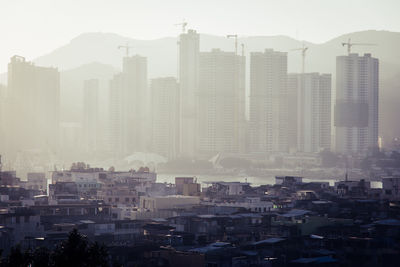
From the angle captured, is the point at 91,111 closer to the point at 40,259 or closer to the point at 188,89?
the point at 188,89

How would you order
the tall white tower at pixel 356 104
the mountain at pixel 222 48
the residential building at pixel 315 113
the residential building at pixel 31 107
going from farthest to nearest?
the mountain at pixel 222 48 < the residential building at pixel 315 113 < the tall white tower at pixel 356 104 < the residential building at pixel 31 107

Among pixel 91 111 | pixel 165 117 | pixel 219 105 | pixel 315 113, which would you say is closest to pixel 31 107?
pixel 165 117

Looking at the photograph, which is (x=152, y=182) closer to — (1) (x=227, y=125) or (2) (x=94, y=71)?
(1) (x=227, y=125)

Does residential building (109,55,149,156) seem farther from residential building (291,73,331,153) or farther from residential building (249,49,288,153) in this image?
residential building (291,73,331,153)

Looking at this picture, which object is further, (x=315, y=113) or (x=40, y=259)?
(x=315, y=113)

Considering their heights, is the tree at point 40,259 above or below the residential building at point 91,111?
below

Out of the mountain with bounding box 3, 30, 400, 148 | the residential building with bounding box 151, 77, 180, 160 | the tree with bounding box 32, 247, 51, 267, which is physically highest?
the mountain with bounding box 3, 30, 400, 148

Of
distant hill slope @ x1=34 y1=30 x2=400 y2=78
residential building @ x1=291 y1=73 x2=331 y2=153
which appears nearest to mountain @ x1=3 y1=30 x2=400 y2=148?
distant hill slope @ x1=34 y1=30 x2=400 y2=78

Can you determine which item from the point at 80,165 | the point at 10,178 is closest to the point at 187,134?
the point at 80,165

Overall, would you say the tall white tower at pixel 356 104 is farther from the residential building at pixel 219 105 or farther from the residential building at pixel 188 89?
the residential building at pixel 188 89

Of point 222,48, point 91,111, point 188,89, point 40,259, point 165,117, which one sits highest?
point 222,48

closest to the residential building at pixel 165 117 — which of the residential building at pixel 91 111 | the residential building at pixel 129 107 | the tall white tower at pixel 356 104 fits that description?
the residential building at pixel 129 107
